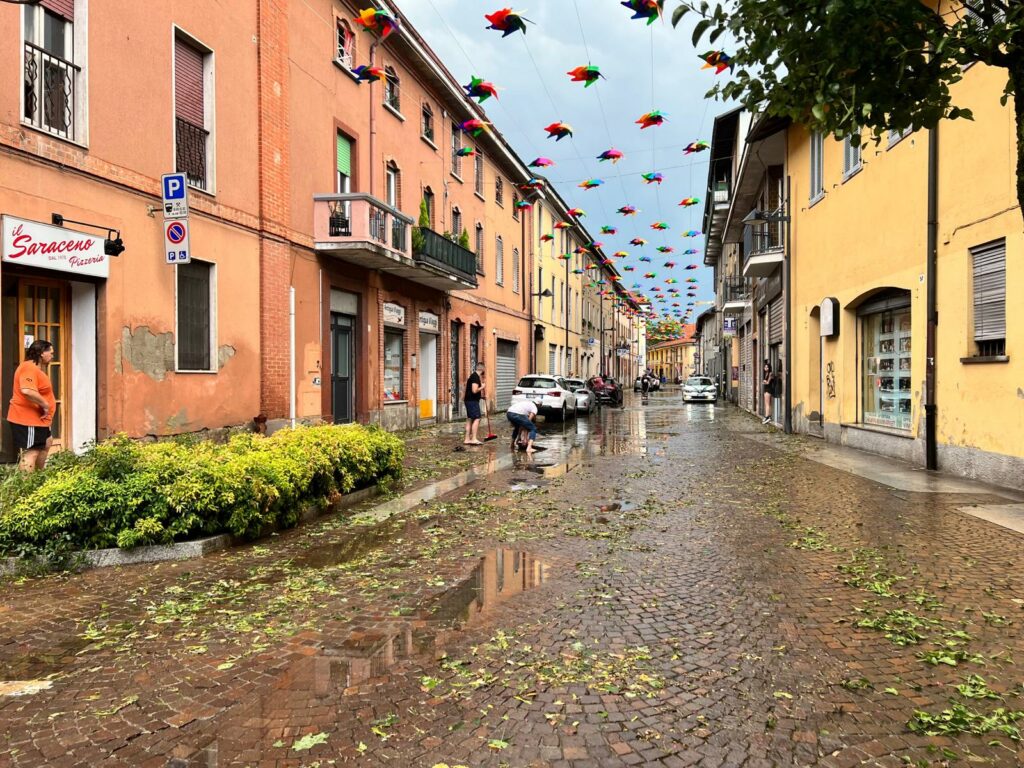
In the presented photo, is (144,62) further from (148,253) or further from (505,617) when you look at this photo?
(505,617)

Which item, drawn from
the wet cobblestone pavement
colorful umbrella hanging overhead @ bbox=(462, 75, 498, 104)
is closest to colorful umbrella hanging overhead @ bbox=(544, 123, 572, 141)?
colorful umbrella hanging overhead @ bbox=(462, 75, 498, 104)

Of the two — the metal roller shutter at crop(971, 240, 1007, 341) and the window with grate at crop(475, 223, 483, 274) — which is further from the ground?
the window with grate at crop(475, 223, 483, 274)

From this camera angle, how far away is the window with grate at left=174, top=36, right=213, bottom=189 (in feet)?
34.6

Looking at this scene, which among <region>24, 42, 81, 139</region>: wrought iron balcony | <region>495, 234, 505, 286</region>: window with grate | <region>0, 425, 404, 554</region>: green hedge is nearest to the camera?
<region>0, 425, 404, 554</region>: green hedge

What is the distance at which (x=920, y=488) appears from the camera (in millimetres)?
8789

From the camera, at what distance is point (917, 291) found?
10.8m

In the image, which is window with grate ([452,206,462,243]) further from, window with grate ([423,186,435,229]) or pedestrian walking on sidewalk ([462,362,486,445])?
pedestrian walking on sidewalk ([462,362,486,445])

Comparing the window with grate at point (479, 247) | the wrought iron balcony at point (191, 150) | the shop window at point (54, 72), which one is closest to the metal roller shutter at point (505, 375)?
the window with grate at point (479, 247)

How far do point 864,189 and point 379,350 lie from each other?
1141cm

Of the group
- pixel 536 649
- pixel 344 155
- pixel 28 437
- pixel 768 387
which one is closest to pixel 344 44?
pixel 344 155

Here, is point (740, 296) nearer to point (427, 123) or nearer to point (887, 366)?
point (427, 123)

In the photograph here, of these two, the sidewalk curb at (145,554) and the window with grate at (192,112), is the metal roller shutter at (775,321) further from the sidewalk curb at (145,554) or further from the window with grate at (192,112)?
the sidewalk curb at (145,554)

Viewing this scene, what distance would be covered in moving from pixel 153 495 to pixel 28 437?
2.58m

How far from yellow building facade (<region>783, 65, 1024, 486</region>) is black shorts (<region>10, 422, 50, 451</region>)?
8.42m
